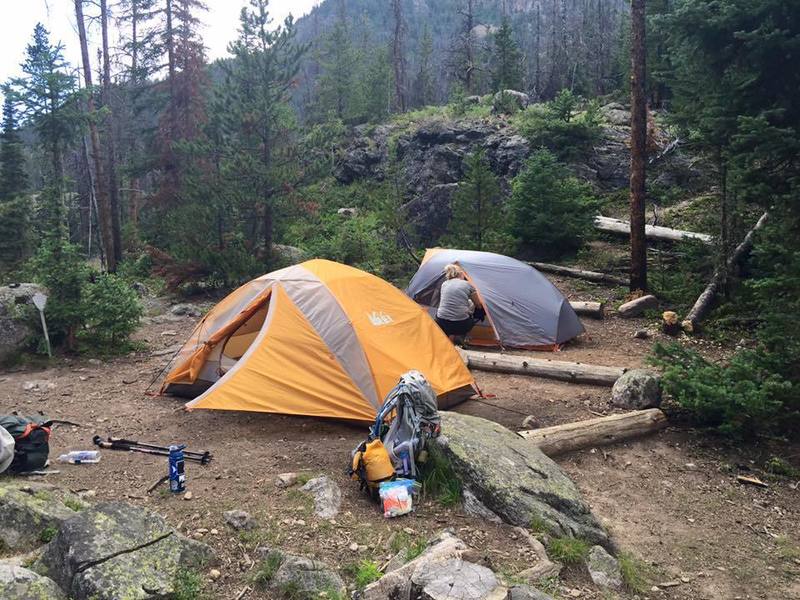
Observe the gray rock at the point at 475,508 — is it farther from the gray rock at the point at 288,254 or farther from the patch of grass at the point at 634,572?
the gray rock at the point at 288,254

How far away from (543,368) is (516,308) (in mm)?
1954

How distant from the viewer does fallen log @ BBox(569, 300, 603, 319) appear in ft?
40.5

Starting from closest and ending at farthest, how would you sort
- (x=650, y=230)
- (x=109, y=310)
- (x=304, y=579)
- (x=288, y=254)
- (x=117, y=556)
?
(x=117, y=556) → (x=304, y=579) → (x=109, y=310) → (x=650, y=230) → (x=288, y=254)

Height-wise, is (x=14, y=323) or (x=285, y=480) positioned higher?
(x=14, y=323)

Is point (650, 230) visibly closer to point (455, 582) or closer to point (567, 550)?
point (567, 550)

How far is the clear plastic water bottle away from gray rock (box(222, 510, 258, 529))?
6.68 feet

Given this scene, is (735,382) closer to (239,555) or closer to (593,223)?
(239,555)

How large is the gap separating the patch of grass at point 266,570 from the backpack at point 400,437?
4.06 ft

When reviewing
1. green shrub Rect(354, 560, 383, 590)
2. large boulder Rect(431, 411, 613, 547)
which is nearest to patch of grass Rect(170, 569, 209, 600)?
green shrub Rect(354, 560, 383, 590)

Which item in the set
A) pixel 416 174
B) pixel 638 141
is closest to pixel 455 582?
pixel 638 141

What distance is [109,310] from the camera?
10.4 metres

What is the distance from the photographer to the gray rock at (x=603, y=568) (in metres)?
4.05

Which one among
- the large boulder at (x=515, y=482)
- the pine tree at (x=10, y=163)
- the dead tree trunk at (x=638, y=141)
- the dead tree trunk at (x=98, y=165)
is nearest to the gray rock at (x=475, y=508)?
the large boulder at (x=515, y=482)

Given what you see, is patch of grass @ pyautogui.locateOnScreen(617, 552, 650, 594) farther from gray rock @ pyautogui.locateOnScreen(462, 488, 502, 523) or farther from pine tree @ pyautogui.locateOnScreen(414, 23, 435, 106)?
pine tree @ pyautogui.locateOnScreen(414, 23, 435, 106)
